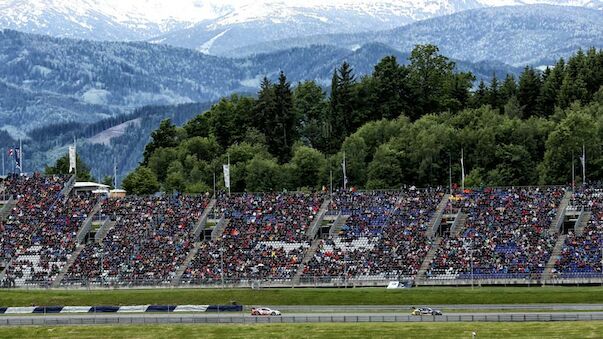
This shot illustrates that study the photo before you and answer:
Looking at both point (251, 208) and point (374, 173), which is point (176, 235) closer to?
point (251, 208)

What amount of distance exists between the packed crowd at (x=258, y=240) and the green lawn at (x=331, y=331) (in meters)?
26.7

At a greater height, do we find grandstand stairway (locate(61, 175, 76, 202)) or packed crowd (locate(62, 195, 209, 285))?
grandstand stairway (locate(61, 175, 76, 202))

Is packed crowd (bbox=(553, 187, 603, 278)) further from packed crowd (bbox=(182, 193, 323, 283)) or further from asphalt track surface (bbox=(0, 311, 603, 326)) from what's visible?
packed crowd (bbox=(182, 193, 323, 283))

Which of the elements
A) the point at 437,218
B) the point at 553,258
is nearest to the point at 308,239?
the point at 437,218

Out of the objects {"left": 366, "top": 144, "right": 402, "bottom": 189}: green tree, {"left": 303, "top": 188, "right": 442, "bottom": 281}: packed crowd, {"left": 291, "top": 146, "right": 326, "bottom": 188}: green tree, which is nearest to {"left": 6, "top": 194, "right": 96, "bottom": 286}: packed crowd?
{"left": 303, "top": 188, "right": 442, "bottom": 281}: packed crowd

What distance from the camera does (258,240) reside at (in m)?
154

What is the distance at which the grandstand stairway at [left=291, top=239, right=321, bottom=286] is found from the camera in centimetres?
14250

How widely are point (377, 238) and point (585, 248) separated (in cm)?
2376

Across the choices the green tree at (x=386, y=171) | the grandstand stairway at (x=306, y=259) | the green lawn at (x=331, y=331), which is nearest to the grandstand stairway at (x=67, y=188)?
the grandstand stairway at (x=306, y=259)

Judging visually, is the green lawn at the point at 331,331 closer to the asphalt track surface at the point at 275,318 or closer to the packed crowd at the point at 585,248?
the asphalt track surface at the point at 275,318

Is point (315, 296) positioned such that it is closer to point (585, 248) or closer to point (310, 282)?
point (310, 282)

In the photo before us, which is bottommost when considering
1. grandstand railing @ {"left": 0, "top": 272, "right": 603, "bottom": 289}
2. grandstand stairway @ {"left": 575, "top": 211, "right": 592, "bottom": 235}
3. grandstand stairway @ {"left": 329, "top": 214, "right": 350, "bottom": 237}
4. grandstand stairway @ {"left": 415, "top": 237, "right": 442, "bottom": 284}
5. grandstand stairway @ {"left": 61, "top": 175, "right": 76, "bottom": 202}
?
grandstand railing @ {"left": 0, "top": 272, "right": 603, "bottom": 289}

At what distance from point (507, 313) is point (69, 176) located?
270 ft

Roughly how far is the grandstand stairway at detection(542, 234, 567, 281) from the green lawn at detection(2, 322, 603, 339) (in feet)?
79.4
